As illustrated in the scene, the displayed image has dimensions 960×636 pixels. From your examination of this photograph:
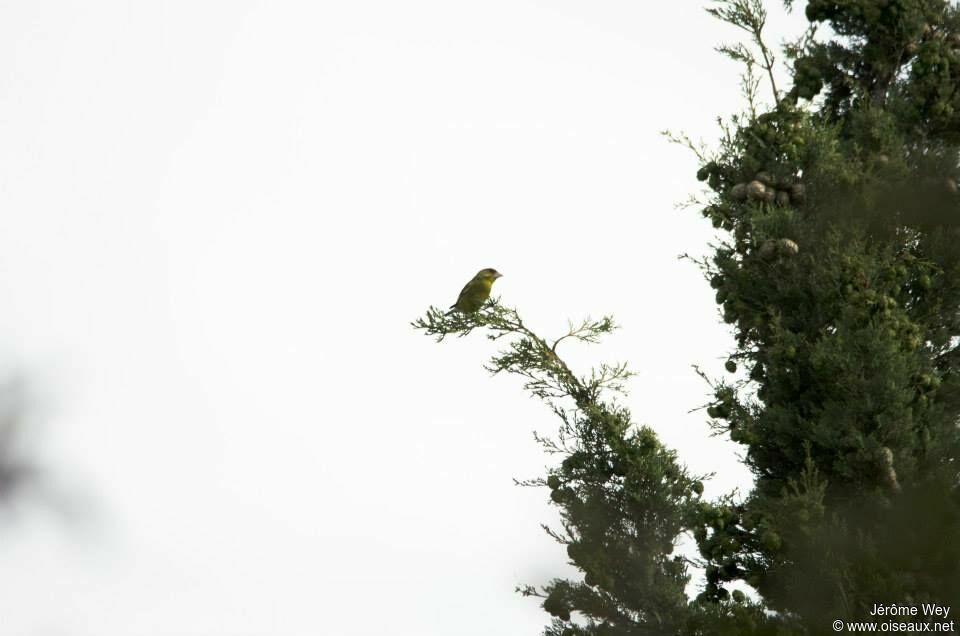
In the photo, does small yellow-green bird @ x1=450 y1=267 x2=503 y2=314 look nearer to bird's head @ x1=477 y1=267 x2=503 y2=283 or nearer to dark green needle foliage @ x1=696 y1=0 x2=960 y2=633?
bird's head @ x1=477 y1=267 x2=503 y2=283

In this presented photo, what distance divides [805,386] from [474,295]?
2.98 meters

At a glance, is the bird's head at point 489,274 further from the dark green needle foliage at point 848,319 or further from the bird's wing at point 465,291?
the dark green needle foliage at point 848,319

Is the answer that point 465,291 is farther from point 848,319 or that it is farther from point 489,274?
point 848,319

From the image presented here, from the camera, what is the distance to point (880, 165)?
9172 mm

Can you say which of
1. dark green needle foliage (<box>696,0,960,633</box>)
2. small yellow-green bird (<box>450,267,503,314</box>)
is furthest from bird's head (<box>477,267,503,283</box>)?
dark green needle foliage (<box>696,0,960,633</box>)

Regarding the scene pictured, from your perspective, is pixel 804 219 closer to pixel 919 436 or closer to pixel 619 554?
pixel 919 436

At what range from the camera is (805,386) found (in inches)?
344

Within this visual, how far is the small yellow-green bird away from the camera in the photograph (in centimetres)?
927

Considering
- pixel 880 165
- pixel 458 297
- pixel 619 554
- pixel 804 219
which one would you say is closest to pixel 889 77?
pixel 880 165

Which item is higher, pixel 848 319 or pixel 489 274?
pixel 489 274

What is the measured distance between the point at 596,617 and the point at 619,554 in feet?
1.79

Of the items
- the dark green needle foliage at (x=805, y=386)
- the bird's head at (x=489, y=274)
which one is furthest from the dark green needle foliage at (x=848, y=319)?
the bird's head at (x=489, y=274)

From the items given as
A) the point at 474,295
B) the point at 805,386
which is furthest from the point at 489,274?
the point at 805,386

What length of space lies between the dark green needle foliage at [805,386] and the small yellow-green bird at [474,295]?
8 centimetres
